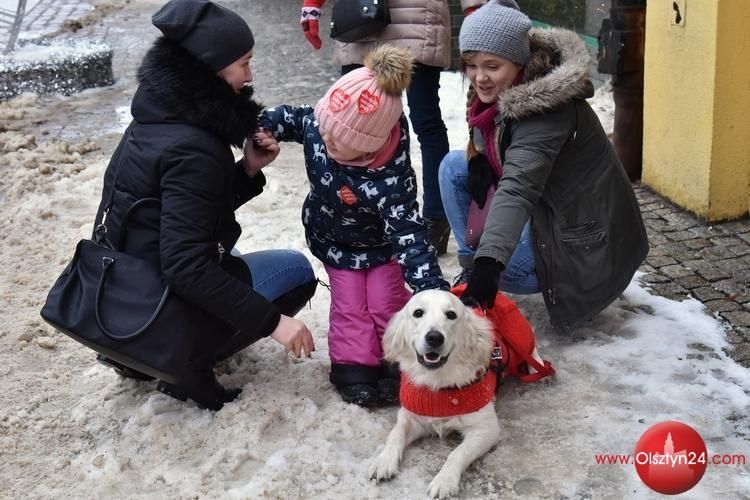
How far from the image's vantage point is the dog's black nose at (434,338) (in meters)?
3.00

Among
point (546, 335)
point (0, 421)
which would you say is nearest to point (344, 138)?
point (546, 335)

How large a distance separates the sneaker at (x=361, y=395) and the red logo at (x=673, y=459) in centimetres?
115

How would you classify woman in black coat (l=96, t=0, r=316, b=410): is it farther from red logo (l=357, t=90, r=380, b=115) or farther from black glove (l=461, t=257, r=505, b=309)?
black glove (l=461, t=257, r=505, b=309)

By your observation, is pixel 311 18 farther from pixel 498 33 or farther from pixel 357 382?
pixel 357 382

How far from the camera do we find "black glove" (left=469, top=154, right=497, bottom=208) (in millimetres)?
3951

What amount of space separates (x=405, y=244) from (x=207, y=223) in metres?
0.79

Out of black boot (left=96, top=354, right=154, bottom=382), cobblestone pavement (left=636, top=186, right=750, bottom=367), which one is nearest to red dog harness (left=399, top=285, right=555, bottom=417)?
cobblestone pavement (left=636, top=186, right=750, bottom=367)

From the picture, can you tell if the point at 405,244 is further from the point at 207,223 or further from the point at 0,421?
the point at 0,421

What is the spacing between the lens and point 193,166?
3.06 m

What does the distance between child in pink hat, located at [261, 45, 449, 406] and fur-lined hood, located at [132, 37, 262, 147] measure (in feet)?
1.36

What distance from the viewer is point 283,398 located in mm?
3492

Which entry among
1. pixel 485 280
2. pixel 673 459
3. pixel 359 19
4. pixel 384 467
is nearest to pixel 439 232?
pixel 359 19

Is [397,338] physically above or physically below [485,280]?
below

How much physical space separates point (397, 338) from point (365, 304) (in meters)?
0.56
